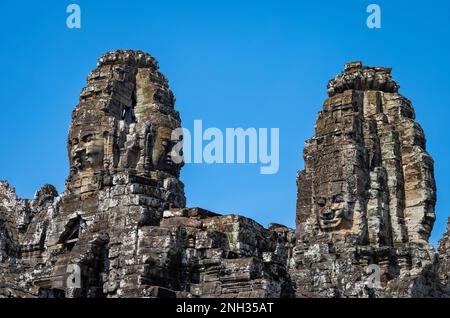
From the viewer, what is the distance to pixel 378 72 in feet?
152

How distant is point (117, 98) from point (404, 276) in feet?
43.9

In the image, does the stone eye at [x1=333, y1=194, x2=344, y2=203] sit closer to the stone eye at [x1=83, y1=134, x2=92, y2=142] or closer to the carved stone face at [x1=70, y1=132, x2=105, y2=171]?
the carved stone face at [x1=70, y1=132, x2=105, y2=171]

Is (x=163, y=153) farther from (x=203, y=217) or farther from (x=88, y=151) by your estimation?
(x=203, y=217)

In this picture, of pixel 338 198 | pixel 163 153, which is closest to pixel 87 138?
pixel 163 153

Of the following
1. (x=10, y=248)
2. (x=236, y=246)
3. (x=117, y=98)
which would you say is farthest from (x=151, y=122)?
(x=236, y=246)

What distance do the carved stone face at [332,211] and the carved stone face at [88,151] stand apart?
29.9ft

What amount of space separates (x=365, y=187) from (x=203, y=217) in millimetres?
10662

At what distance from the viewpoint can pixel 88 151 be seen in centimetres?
3981

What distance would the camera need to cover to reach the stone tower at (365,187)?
1606 inches

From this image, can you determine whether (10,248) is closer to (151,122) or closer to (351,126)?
(151,122)

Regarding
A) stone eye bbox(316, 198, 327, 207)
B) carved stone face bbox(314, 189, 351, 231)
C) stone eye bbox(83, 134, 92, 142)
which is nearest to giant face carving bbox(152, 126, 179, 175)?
stone eye bbox(83, 134, 92, 142)

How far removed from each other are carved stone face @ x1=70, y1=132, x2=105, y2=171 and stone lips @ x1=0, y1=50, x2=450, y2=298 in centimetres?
4

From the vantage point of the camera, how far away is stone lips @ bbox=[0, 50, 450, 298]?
31.5 metres

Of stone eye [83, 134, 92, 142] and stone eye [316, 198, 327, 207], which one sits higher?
stone eye [83, 134, 92, 142]
